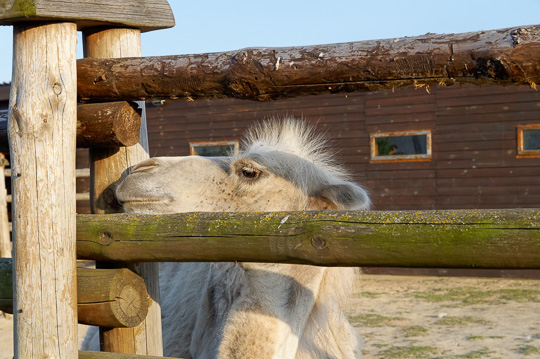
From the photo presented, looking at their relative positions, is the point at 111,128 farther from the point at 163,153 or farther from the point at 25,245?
the point at 163,153

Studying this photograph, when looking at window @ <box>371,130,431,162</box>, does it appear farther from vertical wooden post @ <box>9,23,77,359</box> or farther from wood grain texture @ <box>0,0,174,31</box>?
vertical wooden post @ <box>9,23,77,359</box>

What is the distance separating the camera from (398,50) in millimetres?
2068

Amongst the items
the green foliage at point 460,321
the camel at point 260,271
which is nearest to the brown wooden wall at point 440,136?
the green foliage at point 460,321

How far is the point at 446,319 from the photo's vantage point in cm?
761

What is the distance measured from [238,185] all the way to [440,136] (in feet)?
27.6

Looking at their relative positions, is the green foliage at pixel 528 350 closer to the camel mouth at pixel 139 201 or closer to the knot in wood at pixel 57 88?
the camel mouth at pixel 139 201

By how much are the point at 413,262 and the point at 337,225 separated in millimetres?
284

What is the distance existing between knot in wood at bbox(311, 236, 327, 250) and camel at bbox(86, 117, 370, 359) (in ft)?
2.97

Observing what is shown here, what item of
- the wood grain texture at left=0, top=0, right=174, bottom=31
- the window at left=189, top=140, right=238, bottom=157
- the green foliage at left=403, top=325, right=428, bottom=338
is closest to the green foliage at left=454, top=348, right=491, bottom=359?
the green foliage at left=403, top=325, right=428, bottom=338

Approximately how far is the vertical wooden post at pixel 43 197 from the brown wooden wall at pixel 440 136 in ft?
28.3

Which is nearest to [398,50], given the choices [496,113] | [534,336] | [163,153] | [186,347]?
[186,347]

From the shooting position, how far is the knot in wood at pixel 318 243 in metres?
2.06

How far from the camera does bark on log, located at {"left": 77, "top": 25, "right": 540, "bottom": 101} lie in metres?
1.92

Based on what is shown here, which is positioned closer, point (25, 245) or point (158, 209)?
point (25, 245)
